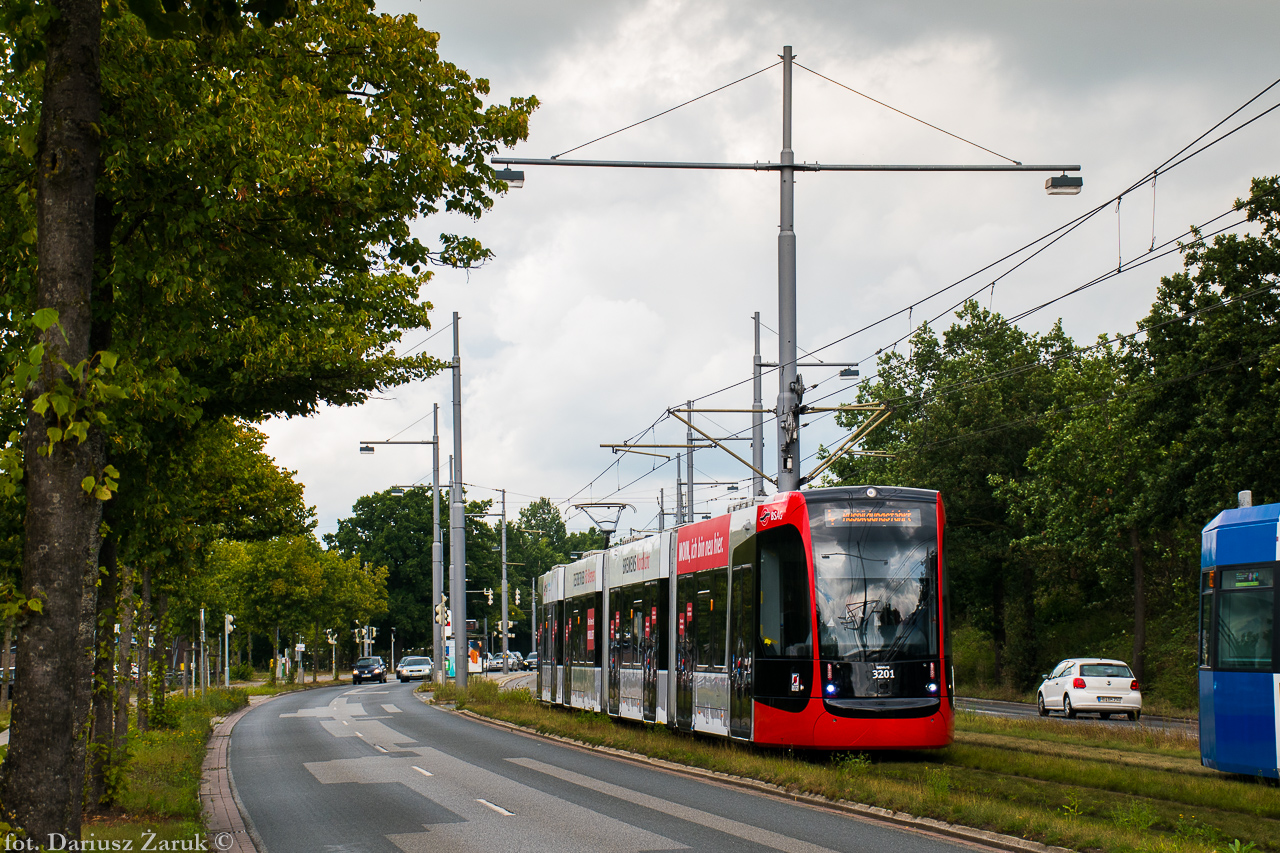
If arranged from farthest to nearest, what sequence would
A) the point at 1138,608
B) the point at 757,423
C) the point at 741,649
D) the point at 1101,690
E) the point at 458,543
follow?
the point at 1138,608 < the point at 458,543 < the point at 1101,690 < the point at 757,423 < the point at 741,649

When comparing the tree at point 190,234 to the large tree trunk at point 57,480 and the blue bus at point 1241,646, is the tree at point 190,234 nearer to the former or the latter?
the large tree trunk at point 57,480

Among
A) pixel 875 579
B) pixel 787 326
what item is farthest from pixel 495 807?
pixel 787 326

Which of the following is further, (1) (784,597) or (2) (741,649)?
(2) (741,649)

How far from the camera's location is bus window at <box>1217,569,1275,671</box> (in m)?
14.7

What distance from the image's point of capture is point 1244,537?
15312 millimetres

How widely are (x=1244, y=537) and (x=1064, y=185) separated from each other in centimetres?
510

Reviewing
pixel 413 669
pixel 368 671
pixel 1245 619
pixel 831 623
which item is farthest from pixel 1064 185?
pixel 413 669

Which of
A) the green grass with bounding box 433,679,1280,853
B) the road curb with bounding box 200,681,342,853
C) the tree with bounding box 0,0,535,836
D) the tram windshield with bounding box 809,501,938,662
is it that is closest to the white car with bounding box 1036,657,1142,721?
the green grass with bounding box 433,679,1280,853

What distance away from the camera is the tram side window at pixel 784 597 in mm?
17391

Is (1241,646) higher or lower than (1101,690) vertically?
higher

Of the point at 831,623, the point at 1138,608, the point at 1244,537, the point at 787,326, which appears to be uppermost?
the point at 787,326

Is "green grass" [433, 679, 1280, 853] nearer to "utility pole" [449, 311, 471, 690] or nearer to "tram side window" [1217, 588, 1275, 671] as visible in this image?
"tram side window" [1217, 588, 1275, 671]

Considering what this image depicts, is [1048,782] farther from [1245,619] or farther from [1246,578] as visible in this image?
[1246,578]

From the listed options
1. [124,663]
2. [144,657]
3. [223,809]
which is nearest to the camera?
[223,809]
